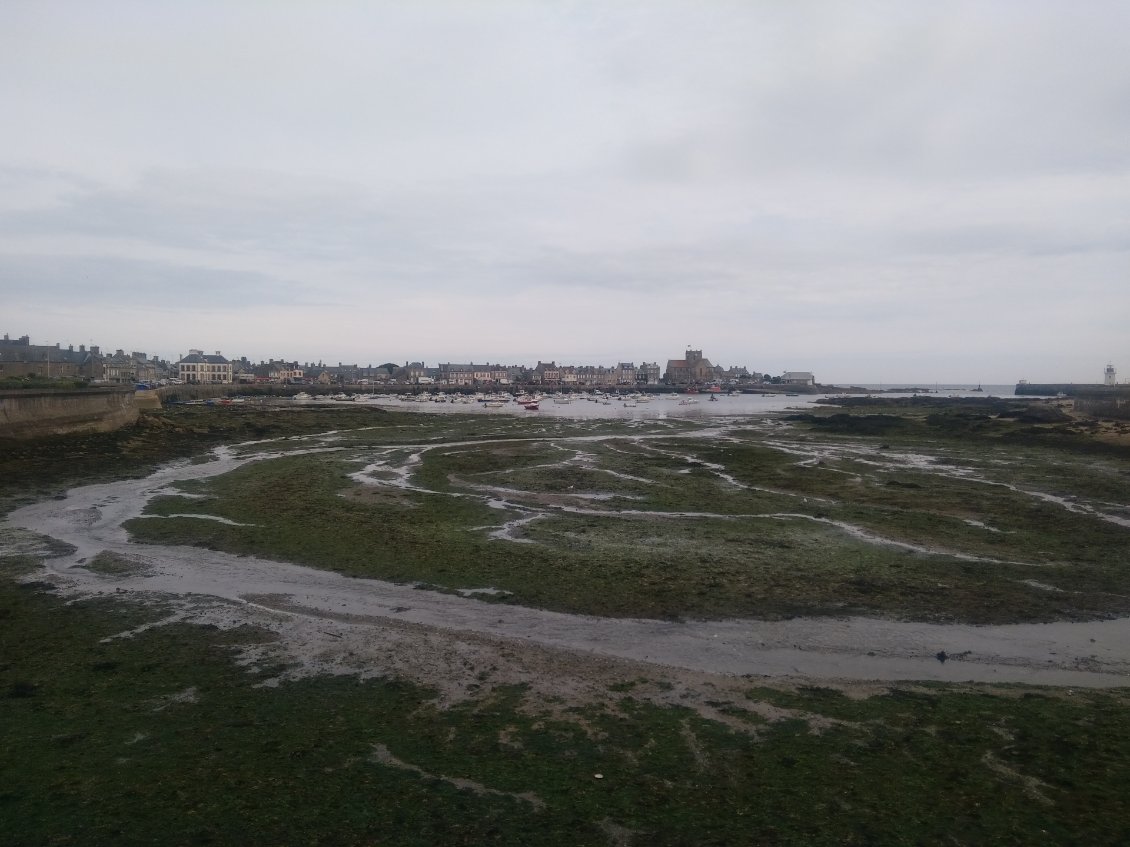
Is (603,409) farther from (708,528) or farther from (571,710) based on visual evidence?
(571,710)

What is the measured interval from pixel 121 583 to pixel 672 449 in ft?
110

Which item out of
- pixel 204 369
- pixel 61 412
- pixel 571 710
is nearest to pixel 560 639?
pixel 571 710

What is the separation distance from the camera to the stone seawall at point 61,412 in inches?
1363

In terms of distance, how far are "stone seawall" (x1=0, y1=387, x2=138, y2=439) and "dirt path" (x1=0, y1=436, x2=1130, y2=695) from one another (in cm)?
2505

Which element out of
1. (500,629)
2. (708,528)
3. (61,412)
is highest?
(61,412)

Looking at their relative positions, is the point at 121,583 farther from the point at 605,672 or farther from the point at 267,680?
the point at 605,672

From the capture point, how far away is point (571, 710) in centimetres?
888

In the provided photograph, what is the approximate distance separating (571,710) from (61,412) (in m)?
41.5

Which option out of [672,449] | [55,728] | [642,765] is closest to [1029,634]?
[642,765]

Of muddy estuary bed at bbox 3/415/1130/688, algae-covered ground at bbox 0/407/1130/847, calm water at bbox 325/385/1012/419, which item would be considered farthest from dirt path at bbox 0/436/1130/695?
calm water at bbox 325/385/1012/419

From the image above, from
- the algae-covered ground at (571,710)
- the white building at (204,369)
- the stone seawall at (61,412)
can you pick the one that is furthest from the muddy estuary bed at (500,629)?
the white building at (204,369)

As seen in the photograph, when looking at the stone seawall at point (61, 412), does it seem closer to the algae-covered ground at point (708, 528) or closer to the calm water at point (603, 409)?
the algae-covered ground at point (708, 528)

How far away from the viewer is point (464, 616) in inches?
500

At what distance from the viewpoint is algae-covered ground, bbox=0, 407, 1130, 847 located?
646cm
